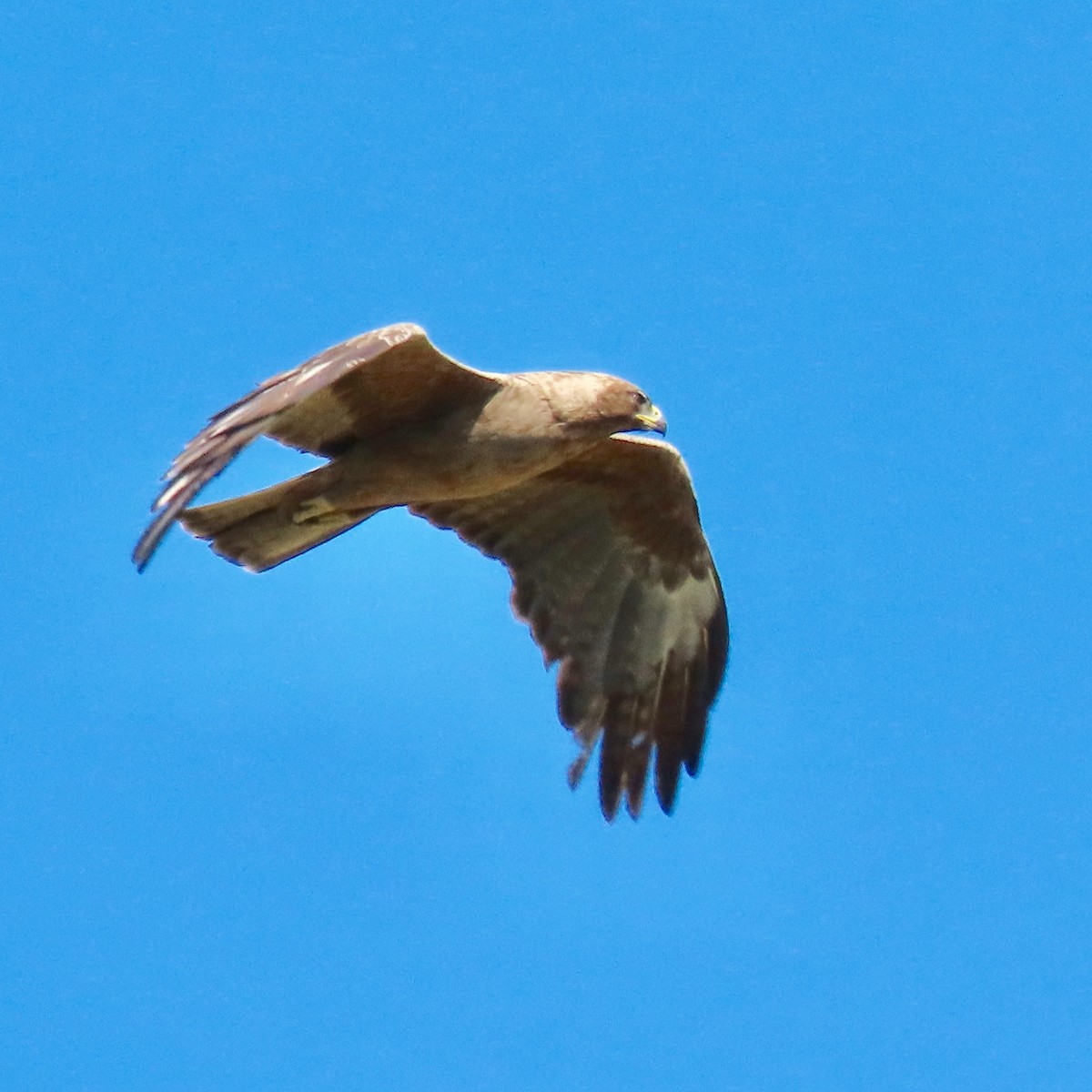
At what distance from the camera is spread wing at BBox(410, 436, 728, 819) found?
9.50m

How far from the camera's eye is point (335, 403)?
8539mm

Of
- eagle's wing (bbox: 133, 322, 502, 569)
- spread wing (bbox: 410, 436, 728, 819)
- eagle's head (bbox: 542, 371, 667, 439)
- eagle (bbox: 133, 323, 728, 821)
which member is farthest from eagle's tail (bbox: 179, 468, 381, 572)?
eagle's head (bbox: 542, 371, 667, 439)

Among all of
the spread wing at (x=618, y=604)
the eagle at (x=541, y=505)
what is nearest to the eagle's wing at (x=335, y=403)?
the eagle at (x=541, y=505)

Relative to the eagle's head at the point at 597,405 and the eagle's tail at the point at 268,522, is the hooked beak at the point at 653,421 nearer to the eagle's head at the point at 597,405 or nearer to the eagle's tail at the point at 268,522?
the eagle's head at the point at 597,405

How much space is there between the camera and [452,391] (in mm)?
8516

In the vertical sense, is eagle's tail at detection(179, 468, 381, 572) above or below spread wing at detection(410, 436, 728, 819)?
below

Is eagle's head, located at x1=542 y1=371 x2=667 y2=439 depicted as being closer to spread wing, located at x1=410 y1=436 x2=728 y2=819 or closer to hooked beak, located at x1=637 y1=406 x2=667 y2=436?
hooked beak, located at x1=637 y1=406 x2=667 y2=436

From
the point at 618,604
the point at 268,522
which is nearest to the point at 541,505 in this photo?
the point at 618,604

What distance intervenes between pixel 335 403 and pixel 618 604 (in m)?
1.86

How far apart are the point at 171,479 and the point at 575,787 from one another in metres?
2.73

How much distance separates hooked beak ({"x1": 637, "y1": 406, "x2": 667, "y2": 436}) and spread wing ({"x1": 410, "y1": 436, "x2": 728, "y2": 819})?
0.62 m

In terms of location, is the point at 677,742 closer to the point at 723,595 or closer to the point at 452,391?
the point at 723,595

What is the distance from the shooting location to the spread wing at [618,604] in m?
9.50

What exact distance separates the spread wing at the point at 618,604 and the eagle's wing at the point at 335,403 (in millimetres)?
867
